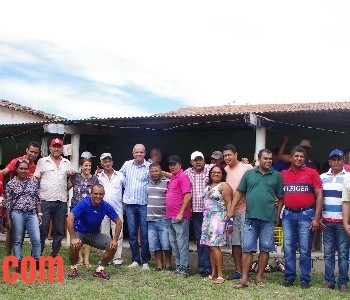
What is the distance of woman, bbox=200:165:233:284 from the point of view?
6.82 m

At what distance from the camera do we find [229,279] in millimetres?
6973

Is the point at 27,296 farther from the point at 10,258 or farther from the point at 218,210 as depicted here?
the point at 218,210

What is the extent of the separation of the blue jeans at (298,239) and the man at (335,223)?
211 millimetres

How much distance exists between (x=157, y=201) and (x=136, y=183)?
483 millimetres

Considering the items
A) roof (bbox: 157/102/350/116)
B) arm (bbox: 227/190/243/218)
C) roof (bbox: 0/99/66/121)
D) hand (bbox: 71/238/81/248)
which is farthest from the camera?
roof (bbox: 0/99/66/121)

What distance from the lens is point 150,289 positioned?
6.37 m

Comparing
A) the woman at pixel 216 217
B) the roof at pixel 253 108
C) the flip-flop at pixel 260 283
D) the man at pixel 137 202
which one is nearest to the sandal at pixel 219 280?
the woman at pixel 216 217

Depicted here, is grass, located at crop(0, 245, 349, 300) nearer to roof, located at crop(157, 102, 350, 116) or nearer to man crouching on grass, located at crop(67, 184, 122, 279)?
man crouching on grass, located at crop(67, 184, 122, 279)

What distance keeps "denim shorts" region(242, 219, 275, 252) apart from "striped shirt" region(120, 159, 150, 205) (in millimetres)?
1835

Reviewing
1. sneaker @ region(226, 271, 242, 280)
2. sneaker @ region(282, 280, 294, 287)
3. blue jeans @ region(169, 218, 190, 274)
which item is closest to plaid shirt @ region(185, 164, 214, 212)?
blue jeans @ region(169, 218, 190, 274)

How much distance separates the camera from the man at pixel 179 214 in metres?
7.27

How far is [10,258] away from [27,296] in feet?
4.99

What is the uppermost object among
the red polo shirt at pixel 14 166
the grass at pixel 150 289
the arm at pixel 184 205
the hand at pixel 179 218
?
the red polo shirt at pixel 14 166

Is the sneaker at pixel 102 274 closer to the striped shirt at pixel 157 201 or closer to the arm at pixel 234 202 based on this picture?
the striped shirt at pixel 157 201
